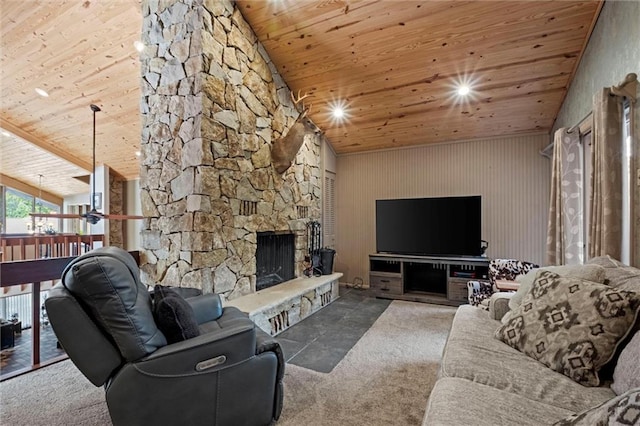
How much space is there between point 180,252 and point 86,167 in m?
5.27

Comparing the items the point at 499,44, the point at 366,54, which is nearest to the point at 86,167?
the point at 366,54

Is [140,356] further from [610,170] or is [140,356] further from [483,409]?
[610,170]

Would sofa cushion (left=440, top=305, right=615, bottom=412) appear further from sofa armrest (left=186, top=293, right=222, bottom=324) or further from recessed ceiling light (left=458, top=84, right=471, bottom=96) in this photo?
recessed ceiling light (left=458, top=84, right=471, bottom=96)

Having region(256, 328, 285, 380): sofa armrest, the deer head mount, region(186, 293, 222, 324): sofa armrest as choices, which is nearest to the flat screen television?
the deer head mount

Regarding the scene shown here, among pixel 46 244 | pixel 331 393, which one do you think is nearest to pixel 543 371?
pixel 331 393

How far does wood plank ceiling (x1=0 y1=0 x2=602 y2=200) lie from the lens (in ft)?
9.61

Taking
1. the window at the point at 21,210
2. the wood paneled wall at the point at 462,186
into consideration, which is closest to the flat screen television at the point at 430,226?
the wood paneled wall at the point at 462,186

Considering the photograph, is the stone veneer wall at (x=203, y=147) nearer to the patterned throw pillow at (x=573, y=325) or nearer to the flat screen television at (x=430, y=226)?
the flat screen television at (x=430, y=226)

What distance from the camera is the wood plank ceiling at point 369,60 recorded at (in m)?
2.93

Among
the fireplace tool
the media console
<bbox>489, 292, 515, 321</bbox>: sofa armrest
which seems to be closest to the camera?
<bbox>489, 292, 515, 321</bbox>: sofa armrest

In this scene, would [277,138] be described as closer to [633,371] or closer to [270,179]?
[270,179]

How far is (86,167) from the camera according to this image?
6504mm

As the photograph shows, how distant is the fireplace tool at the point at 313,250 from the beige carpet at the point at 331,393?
1.67 metres

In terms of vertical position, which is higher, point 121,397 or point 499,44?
point 499,44
